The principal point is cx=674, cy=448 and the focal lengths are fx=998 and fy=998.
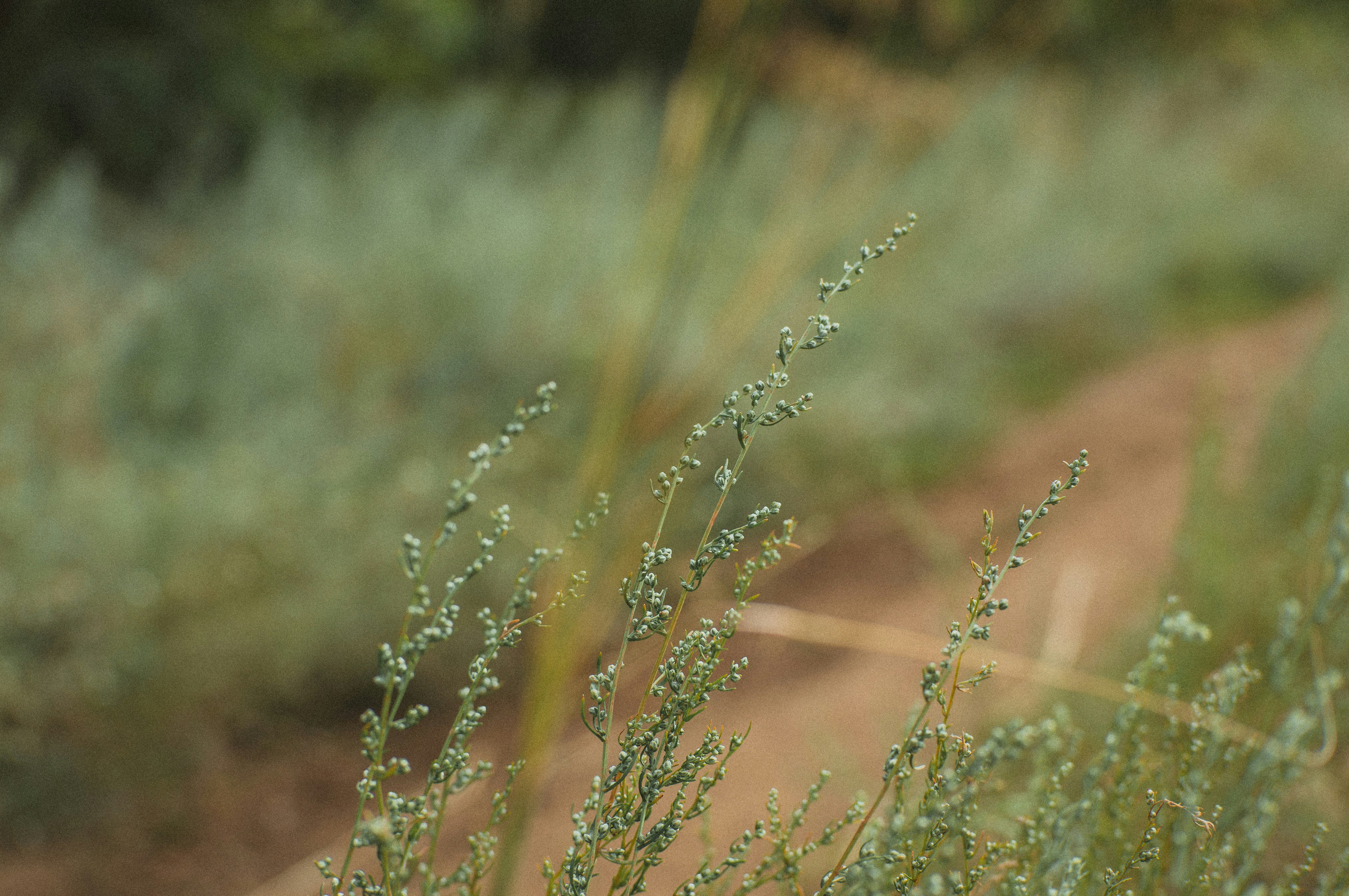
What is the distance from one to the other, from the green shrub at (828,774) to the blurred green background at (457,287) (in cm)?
13

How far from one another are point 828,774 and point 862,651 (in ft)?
7.76

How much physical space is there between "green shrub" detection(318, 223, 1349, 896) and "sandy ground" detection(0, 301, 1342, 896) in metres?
0.59

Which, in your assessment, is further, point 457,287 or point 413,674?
point 457,287

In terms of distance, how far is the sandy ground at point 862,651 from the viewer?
2.26 m

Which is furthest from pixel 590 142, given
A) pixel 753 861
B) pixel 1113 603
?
pixel 753 861

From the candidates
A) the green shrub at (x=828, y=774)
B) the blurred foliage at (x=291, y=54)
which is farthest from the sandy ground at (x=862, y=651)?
the blurred foliage at (x=291, y=54)

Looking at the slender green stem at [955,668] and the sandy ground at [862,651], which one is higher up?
the sandy ground at [862,651]

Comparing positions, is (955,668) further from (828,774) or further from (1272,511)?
(1272,511)

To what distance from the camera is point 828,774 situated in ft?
2.80

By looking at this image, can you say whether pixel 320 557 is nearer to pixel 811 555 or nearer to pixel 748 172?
pixel 811 555

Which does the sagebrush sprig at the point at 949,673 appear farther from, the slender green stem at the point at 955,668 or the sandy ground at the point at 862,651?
the sandy ground at the point at 862,651

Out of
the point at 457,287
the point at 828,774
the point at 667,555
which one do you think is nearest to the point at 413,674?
the point at 667,555

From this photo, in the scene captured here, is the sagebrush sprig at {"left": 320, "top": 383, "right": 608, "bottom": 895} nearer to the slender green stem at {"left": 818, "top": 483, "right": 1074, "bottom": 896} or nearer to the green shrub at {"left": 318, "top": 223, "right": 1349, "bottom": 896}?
the green shrub at {"left": 318, "top": 223, "right": 1349, "bottom": 896}

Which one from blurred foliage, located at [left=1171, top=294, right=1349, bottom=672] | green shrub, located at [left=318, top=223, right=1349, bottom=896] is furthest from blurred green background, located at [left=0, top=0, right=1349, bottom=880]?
green shrub, located at [left=318, top=223, right=1349, bottom=896]
